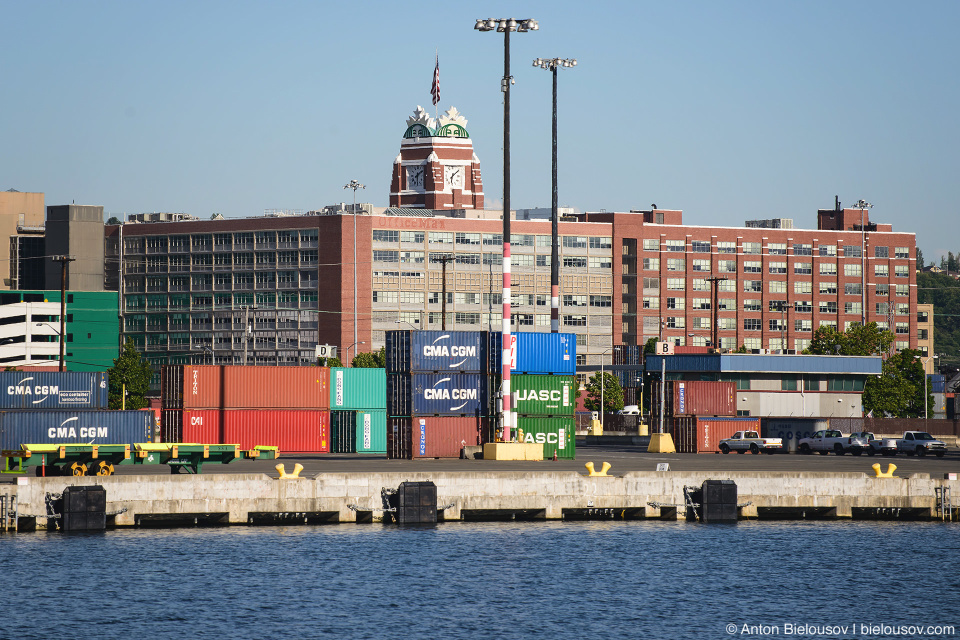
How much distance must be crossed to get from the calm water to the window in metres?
149

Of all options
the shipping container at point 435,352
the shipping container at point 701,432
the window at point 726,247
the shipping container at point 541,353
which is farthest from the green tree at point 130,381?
the window at point 726,247

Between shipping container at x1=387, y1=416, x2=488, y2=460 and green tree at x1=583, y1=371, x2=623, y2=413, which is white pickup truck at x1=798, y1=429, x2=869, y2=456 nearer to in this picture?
shipping container at x1=387, y1=416, x2=488, y2=460

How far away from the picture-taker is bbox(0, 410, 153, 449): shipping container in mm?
57562

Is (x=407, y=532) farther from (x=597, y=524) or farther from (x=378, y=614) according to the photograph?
(x=378, y=614)

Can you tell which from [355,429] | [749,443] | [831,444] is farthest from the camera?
[831,444]

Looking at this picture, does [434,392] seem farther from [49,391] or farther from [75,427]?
[49,391]

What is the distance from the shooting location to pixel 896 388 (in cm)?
12262

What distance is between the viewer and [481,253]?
186m

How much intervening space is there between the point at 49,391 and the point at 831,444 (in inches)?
2005

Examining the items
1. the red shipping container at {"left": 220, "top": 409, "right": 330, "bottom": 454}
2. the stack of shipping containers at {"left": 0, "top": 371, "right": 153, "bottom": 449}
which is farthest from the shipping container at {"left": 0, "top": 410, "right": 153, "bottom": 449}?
the red shipping container at {"left": 220, "top": 409, "right": 330, "bottom": 454}

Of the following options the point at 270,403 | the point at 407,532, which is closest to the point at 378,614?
the point at 407,532

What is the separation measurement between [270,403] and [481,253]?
113766mm

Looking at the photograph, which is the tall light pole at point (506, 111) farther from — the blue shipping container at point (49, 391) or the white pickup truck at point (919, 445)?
the white pickup truck at point (919, 445)

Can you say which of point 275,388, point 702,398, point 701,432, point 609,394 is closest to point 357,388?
point 275,388
